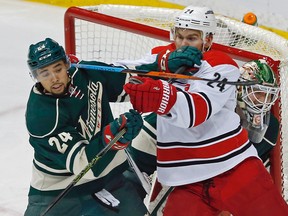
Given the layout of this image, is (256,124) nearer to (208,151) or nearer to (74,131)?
(208,151)

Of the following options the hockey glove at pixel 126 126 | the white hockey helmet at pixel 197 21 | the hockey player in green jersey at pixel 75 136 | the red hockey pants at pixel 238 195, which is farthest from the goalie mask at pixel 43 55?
the red hockey pants at pixel 238 195

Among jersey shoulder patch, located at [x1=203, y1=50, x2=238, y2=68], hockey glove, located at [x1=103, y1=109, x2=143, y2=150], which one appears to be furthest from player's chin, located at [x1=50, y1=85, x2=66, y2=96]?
jersey shoulder patch, located at [x1=203, y1=50, x2=238, y2=68]

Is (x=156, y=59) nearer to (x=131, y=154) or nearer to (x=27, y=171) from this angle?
(x=131, y=154)

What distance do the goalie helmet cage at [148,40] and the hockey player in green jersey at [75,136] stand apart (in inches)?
17.7

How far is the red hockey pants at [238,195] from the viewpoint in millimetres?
1844

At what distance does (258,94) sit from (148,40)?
30.7 inches

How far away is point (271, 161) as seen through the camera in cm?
234

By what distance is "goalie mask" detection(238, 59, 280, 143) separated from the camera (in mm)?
2024

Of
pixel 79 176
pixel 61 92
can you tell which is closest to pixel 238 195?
pixel 79 176

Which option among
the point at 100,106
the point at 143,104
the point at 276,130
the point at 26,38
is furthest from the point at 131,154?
the point at 26,38

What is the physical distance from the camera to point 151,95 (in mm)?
1611

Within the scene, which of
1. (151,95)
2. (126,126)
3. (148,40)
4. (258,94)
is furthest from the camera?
(148,40)

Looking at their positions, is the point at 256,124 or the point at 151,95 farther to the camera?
the point at 256,124

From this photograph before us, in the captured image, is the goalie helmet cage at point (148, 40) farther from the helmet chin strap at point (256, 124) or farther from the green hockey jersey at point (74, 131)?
the green hockey jersey at point (74, 131)
